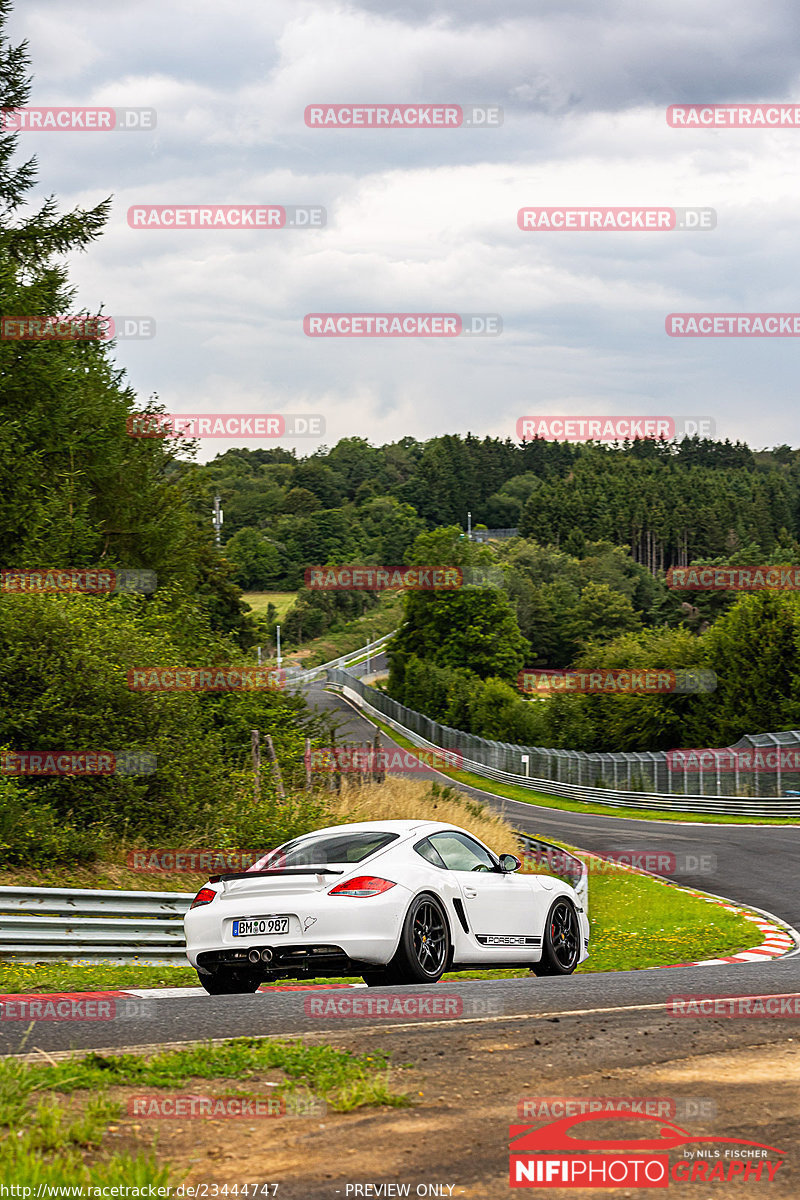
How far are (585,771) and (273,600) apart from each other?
9494 centimetres

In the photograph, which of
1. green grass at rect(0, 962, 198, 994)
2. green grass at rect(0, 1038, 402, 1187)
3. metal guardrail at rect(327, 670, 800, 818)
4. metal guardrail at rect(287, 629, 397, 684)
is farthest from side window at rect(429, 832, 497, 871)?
metal guardrail at rect(287, 629, 397, 684)

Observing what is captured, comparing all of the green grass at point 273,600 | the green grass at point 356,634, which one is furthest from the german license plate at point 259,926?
the green grass at point 273,600

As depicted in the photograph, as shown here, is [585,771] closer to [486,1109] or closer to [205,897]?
[205,897]

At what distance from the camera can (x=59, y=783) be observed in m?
16.9

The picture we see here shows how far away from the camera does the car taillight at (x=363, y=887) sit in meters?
9.31

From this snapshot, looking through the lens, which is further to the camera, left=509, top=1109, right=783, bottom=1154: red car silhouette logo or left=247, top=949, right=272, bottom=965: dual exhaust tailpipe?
left=247, top=949, right=272, bottom=965: dual exhaust tailpipe

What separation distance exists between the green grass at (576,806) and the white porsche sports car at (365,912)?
3165cm

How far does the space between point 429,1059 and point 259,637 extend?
42.9 m

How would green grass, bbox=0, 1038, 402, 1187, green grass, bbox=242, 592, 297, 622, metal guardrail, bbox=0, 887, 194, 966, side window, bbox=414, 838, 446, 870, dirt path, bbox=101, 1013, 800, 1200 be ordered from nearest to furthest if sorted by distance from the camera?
1. green grass, bbox=0, 1038, 402, 1187
2. dirt path, bbox=101, 1013, 800, 1200
3. side window, bbox=414, 838, 446, 870
4. metal guardrail, bbox=0, 887, 194, 966
5. green grass, bbox=242, 592, 297, 622

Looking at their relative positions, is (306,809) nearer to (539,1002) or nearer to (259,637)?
(539,1002)

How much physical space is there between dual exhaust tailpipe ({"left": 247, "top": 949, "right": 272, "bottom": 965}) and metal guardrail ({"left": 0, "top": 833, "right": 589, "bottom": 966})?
2855 millimetres

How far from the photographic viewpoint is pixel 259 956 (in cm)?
937

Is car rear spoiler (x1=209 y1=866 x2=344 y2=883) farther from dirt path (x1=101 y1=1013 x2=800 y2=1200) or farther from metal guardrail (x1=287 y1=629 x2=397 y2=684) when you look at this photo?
metal guardrail (x1=287 y1=629 x2=397 y2=684)

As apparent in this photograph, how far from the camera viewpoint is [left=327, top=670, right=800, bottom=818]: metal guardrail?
43.5 m
